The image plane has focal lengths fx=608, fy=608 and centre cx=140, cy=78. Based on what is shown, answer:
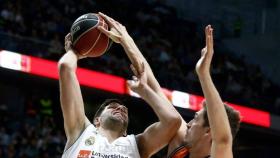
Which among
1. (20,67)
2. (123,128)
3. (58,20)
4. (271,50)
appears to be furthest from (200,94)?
(123,128)

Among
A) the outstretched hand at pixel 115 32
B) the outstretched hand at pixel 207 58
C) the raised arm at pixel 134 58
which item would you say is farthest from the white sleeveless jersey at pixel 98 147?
the outstretched hand at pixel 207 58

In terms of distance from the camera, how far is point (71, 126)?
369 cm

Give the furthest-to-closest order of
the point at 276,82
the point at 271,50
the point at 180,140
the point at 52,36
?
the point at 271,50 < the point at 276,82 < the point at 52,36 < the point at 180,140

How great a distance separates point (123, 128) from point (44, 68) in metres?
7.27

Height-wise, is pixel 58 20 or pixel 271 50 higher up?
pixel 58 20

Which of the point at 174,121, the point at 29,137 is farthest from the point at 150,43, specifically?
the point at 174,121

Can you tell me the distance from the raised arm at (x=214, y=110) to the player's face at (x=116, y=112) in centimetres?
98

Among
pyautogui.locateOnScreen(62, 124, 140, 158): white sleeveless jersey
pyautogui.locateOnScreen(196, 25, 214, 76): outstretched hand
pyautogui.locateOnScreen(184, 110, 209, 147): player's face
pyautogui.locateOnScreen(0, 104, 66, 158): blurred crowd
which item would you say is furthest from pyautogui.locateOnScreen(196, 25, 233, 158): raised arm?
pyautogui.locateOnScreen(0, 104, 66, 158): blurred crowd

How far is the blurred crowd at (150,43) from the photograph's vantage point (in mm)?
11477

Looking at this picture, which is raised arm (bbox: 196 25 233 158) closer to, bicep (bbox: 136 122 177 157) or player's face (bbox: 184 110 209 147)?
player's face (bbox: 184 110 209 147)

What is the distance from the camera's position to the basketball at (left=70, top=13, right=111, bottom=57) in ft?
12.1

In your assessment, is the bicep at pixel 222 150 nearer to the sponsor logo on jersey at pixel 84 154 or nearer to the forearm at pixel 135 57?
the forearm at pixel 135 57

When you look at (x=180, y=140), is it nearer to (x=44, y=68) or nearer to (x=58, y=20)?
(x=44, y=68)

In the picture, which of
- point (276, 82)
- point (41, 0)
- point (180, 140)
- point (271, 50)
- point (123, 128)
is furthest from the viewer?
point (271, 50)
